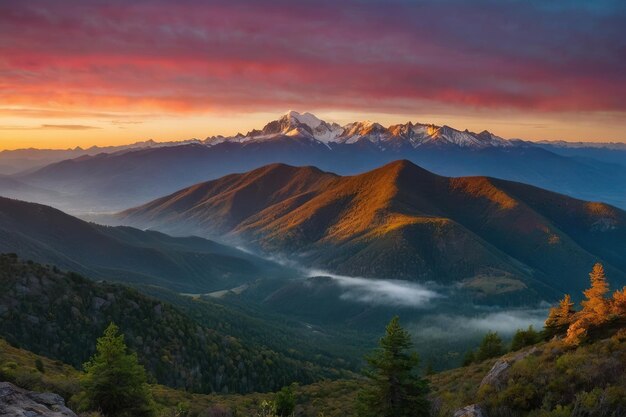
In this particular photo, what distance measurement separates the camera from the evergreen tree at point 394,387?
34.8 meters

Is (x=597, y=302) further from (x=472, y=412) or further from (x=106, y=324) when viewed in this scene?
(x=106, y=324)

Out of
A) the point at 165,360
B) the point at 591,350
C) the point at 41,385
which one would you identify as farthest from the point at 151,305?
the point at 591,350

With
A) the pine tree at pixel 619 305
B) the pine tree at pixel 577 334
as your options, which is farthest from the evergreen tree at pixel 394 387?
the pine tree at pixel 619 305

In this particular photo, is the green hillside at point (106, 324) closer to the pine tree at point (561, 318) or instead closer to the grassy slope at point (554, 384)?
the grassy slope at point (554, 384)

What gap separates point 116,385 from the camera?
34.2 meters

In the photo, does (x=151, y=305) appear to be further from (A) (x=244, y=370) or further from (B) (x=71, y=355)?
(A) (x=244, y=370)

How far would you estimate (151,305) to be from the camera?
107938 mm

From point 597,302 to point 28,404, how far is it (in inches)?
2021

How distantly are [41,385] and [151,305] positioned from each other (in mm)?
78367

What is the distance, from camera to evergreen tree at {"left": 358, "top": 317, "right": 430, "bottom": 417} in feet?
114

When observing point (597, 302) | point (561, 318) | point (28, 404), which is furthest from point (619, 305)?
point (28, 404)

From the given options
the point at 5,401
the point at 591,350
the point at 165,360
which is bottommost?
the point at 165,360

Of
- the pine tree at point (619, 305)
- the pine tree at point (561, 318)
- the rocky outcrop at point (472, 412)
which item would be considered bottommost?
the rocky outcrop at point (472, 412)

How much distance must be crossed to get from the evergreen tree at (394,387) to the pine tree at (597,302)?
2036 centimetres
